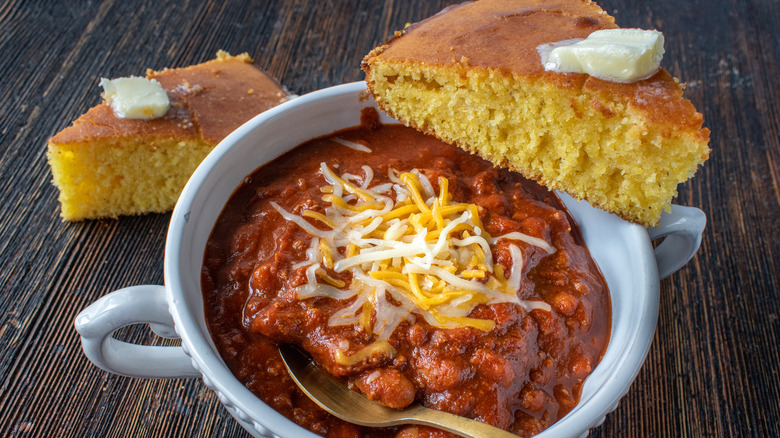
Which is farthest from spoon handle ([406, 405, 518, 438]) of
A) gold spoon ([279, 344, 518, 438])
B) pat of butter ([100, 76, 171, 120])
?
pat of butter ([100, 76, 171, 120])

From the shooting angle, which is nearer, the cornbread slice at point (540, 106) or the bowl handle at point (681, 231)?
the cornbread slice at point (540, 106)

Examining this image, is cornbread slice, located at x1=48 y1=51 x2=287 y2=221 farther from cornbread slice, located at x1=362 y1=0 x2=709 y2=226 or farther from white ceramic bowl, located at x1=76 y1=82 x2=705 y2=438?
cornbread slice, located at x1=362 y1=0 x2=709 y2=226

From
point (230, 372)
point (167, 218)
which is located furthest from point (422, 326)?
point (167, 218)

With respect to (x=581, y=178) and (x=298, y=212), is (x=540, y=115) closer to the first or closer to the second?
(x=581, y=178)

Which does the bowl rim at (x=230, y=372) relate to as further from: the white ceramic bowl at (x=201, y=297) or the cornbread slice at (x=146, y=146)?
the cornbread slice at (x=146, y=146)

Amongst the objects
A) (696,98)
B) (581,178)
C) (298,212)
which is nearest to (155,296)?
(298,212)

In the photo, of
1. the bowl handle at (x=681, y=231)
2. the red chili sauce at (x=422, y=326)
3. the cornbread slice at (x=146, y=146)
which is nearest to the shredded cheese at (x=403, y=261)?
the red chili sauce at (x=422, y=326)

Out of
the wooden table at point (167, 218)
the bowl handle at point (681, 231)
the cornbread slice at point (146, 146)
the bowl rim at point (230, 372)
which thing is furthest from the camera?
the cornbread slice at point (146, 146)
